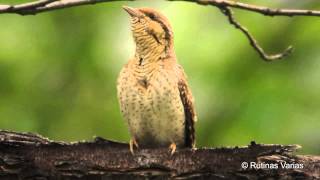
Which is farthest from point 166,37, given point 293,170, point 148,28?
point 293,170

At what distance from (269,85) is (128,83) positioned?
680mm

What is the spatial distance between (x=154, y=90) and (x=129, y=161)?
527 mm

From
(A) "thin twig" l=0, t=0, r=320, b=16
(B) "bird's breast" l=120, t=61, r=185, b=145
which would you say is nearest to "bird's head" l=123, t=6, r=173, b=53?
(B) "bird's breast" l=120, t=61, r=185, b=145

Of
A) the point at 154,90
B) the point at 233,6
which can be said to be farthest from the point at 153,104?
the point at 233,6

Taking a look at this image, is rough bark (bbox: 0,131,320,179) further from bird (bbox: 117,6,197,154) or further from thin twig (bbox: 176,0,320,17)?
thin twig (bbox: 176,0,320,17)

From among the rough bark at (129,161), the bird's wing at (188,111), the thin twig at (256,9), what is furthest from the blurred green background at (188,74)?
the thin twig at (256,9)

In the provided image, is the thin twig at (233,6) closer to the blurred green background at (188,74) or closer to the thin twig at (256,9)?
the thin twig at (256,9)

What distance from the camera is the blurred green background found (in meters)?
3.64

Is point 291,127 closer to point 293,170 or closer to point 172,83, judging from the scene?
point 172,83

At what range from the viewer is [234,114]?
3740 mm

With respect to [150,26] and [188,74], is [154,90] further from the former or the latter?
[188,74]

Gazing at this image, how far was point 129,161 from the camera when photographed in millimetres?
2953

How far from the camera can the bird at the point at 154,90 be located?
3410 mm

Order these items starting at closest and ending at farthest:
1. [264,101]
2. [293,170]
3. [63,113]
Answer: [293,170], [264,101], [63,113]
